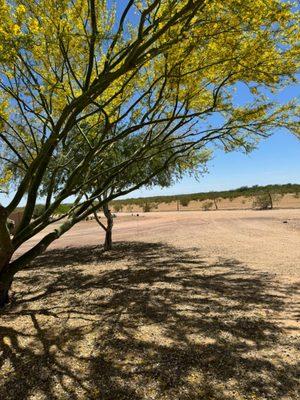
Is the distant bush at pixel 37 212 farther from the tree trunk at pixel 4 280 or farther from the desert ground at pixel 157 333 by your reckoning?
the tree trunk at pixel 4 280

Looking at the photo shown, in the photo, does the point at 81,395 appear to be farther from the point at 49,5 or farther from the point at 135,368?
the point at 49,5

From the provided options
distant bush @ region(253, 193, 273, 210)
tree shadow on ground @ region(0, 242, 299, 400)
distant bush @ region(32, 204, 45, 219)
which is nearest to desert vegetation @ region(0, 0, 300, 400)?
tree shadow on ground @ region(0, 242, 299, 400)

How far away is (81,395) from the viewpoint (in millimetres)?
4023

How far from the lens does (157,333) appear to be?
5617 mm

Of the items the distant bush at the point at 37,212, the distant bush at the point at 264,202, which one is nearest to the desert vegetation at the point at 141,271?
the distant bush at the point at 37,212

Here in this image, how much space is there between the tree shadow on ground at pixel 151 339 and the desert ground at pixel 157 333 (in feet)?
0.05

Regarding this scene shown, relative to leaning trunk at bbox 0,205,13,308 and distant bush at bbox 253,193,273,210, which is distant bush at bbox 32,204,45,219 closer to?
leaning trunk at bbox 0,205,13,308

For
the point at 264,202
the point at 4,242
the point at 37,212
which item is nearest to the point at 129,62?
the point at 4,242

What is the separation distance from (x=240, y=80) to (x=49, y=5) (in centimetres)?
383

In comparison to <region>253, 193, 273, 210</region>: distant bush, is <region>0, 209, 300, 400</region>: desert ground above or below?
below

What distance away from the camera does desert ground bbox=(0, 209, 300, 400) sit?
13.6 ft

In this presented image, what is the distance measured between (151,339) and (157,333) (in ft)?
0.76

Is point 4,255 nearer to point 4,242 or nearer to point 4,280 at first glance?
point 4,242

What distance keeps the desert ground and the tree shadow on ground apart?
0.01 m
